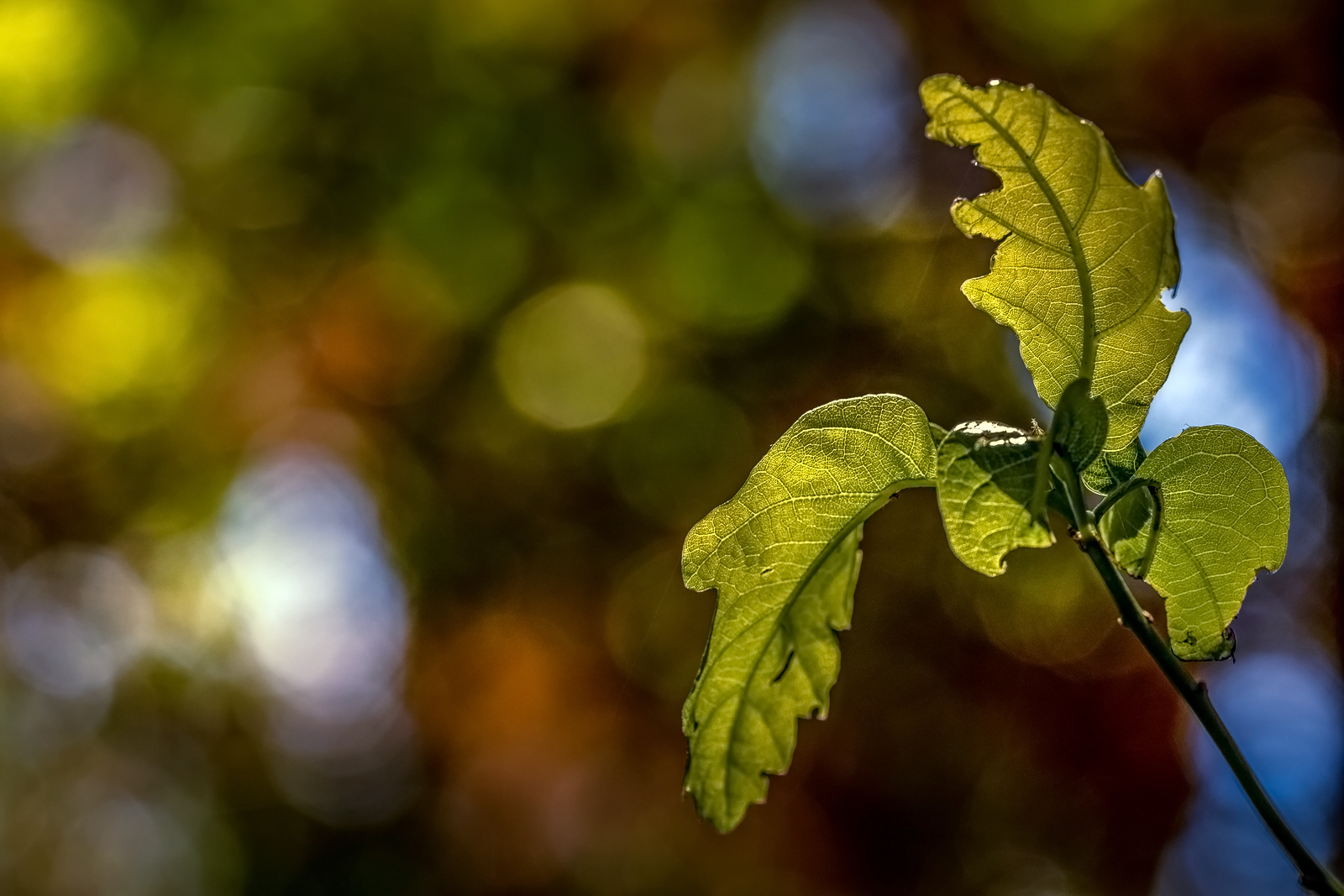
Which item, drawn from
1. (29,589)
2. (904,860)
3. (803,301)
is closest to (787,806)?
(904,860)

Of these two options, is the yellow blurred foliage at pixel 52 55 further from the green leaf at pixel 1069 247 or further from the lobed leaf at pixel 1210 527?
the lobed leaf at pixel 1210 527

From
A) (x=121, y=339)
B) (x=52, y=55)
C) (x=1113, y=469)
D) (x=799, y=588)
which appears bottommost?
(x=121, y=339)

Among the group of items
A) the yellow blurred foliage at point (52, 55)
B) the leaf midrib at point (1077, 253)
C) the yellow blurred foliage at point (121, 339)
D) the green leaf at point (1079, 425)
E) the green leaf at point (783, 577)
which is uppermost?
the leaf midrib at point (1077, 253)

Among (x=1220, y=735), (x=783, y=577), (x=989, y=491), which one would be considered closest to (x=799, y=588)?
(x=783, y=577)

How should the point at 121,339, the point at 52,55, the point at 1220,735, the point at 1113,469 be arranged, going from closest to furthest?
the point at 1220,735, the point at 1113,469, the point at 52,55, the point at 121,339

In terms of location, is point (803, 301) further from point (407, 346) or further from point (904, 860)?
point (904, 860)

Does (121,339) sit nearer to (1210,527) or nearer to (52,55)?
(52,55)

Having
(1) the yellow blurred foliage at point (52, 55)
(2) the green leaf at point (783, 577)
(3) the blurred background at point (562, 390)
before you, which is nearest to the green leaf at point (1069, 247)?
(2) the green leaf at point (783, 577)

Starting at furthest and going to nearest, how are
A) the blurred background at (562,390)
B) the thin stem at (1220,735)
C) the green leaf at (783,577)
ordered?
1. the blurred background at (562,390)
2. the green leaf at (783,577)
3. the thin stem at (1220,735)
